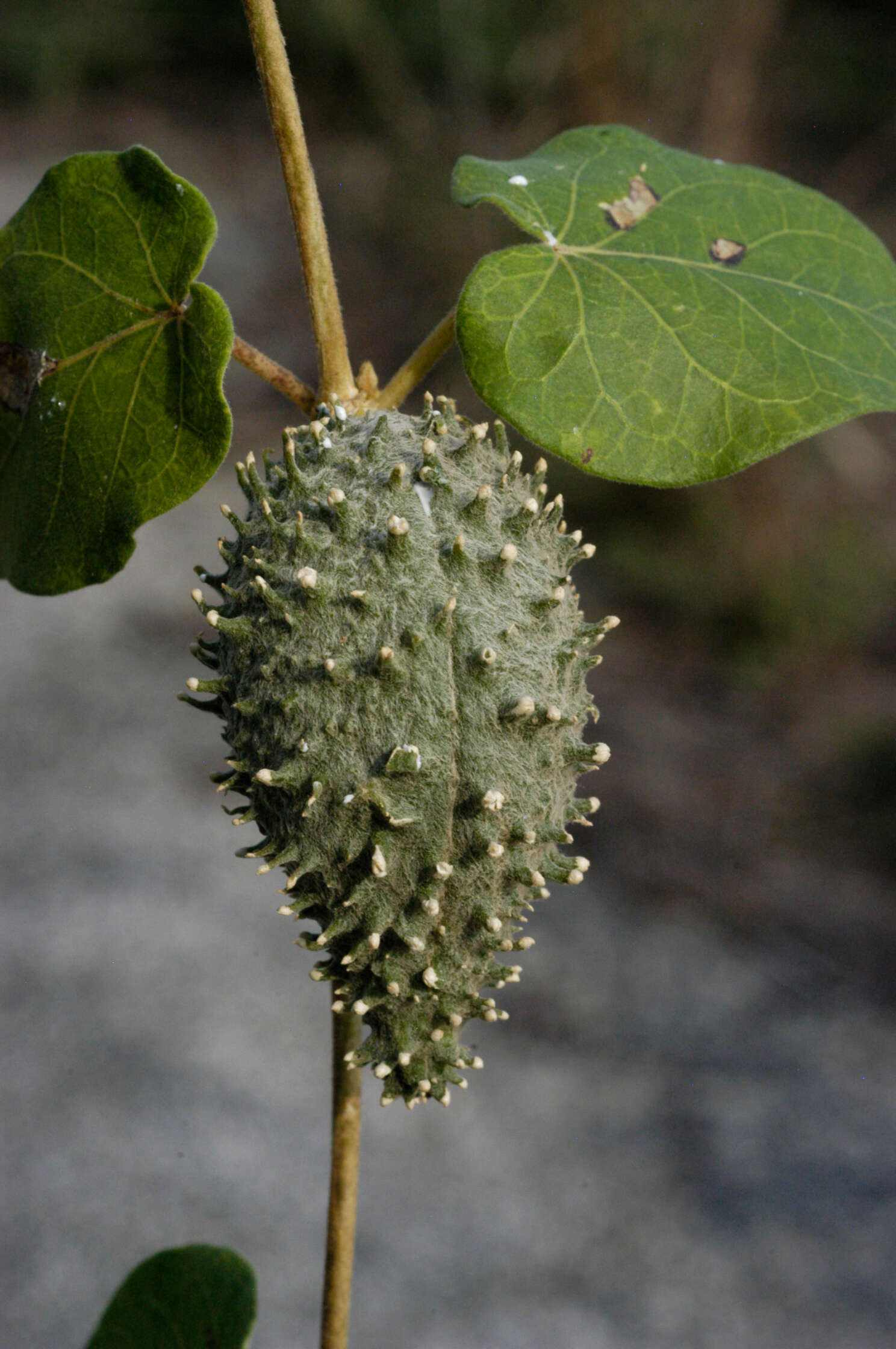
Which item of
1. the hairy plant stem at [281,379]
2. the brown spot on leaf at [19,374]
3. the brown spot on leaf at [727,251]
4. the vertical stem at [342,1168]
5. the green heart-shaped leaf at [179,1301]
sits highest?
the brown spot on leaf at [727,251]

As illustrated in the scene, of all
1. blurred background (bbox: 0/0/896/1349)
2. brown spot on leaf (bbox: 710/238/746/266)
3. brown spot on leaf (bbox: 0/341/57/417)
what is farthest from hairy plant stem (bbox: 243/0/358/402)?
blurred background (bbox: 0/0/896/1349)

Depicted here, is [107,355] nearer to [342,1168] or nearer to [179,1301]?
[342,1168]

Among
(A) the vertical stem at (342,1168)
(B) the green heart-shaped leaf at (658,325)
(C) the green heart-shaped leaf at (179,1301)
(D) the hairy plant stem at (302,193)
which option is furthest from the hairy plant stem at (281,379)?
(C) the green heart-shaped leaf at (179,1301)

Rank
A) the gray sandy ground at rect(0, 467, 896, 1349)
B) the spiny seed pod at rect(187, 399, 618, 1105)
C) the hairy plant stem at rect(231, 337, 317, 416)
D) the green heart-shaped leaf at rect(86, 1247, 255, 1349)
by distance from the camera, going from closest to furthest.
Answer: the spiny seed pod at rect(187, 399, 618, 1105), the hairy plant stem at rect(231, 337, 317, 416), the green heart-shaped leaf at rect(86, 1247, 255, 1349), the gray sandy ground at rect(0, 467, 896, 1349)

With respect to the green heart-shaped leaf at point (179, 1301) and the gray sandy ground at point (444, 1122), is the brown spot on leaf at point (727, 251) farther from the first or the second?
the gray sandy ground at point (444, 1122)

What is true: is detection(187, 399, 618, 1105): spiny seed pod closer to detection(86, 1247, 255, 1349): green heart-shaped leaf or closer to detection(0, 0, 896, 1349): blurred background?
detection(86, 1247, 255, 1349): green heart-shaped leaf

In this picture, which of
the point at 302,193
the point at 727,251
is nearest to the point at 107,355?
the point at 302,193
